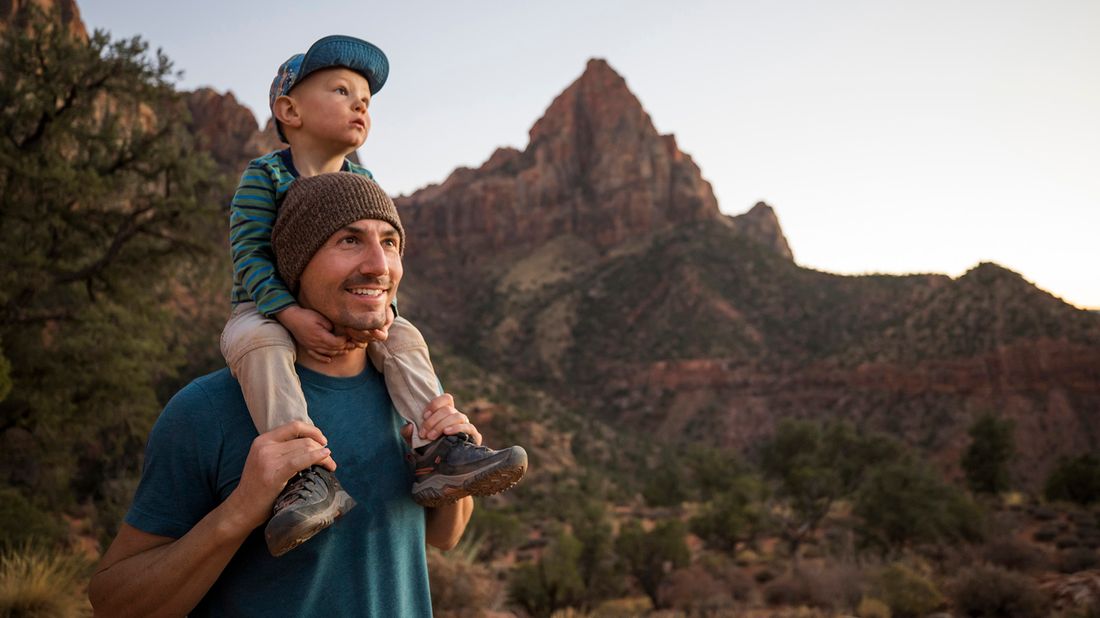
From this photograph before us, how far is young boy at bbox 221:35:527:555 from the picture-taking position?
1670 mm

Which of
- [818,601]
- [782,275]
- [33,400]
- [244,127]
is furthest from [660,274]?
[33,400]

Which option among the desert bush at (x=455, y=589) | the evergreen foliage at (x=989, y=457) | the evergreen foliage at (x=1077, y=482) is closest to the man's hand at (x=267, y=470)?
the desert bush at (x=455, y=589)

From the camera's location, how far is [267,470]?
60.7 inches

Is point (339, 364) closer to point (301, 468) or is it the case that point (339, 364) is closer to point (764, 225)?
point (301, 468)

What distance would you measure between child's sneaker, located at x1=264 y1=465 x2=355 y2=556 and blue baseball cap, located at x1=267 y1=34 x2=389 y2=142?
1232mm

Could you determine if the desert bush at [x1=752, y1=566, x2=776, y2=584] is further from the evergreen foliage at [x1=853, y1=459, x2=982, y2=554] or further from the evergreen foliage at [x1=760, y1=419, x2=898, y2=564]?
the evergreen foliage at [x1=853, y1=459, x2=982, y2=554]

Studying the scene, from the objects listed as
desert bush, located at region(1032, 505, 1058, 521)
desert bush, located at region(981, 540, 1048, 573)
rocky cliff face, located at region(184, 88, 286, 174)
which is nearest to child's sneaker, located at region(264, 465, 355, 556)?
desert bush, located at region(981, 540, 1048, 573)

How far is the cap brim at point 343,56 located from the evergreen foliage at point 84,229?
11.0 meters

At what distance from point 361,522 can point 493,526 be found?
1947 centimetres

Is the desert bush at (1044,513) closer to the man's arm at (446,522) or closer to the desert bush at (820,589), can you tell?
the desert bush at (820,589)

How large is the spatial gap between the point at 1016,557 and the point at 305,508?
61.9ft

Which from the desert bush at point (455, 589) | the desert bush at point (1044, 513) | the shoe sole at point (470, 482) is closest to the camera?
the shoe sole at point (470, 482)

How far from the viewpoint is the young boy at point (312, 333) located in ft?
5.48

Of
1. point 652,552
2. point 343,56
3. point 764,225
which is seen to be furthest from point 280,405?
point 764,225
